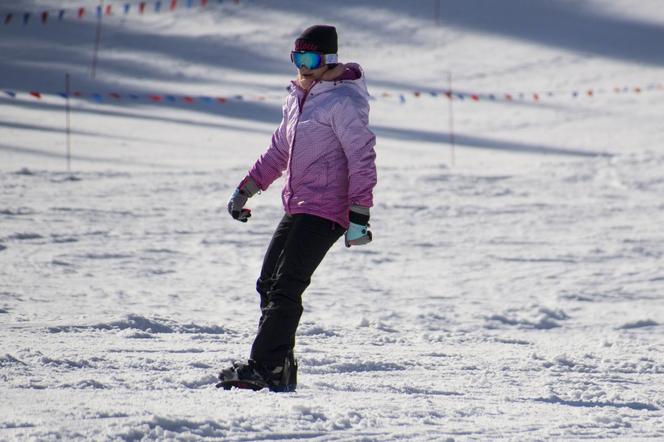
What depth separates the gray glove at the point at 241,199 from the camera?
4.09 meters

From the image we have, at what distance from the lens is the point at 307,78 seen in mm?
3914

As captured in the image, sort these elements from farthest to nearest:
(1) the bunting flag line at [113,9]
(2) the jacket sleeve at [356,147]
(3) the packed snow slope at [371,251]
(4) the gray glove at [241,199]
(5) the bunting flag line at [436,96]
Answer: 1. (1) the bunting flag line at [113,9]
2. (5) the bunting flag line at [436,96]
3. (4) the gray glove at [241,199]
4. (2) the jacket sleeve at [356,147]
5. (3) the packed snow slope at [371,251]

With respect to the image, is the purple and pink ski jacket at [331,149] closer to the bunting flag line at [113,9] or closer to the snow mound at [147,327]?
the snow mound at [147,327]

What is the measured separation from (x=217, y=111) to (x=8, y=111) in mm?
3692

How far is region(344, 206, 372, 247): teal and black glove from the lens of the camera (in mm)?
3775

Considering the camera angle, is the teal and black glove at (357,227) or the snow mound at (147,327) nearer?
the teal and black glove at (357,227)

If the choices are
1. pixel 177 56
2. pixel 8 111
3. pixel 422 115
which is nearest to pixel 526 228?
pixel 422 115

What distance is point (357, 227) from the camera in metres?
3.78

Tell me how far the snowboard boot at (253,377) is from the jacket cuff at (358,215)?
607 mm

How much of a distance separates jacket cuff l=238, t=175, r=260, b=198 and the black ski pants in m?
0.28

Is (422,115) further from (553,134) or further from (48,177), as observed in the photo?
(48,177)

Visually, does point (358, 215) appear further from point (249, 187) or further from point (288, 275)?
point (249, 187)

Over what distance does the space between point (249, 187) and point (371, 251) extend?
4.88 meters

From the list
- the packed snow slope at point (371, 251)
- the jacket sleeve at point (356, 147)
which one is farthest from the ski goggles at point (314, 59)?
the packed snow slope at point (371, 251)
